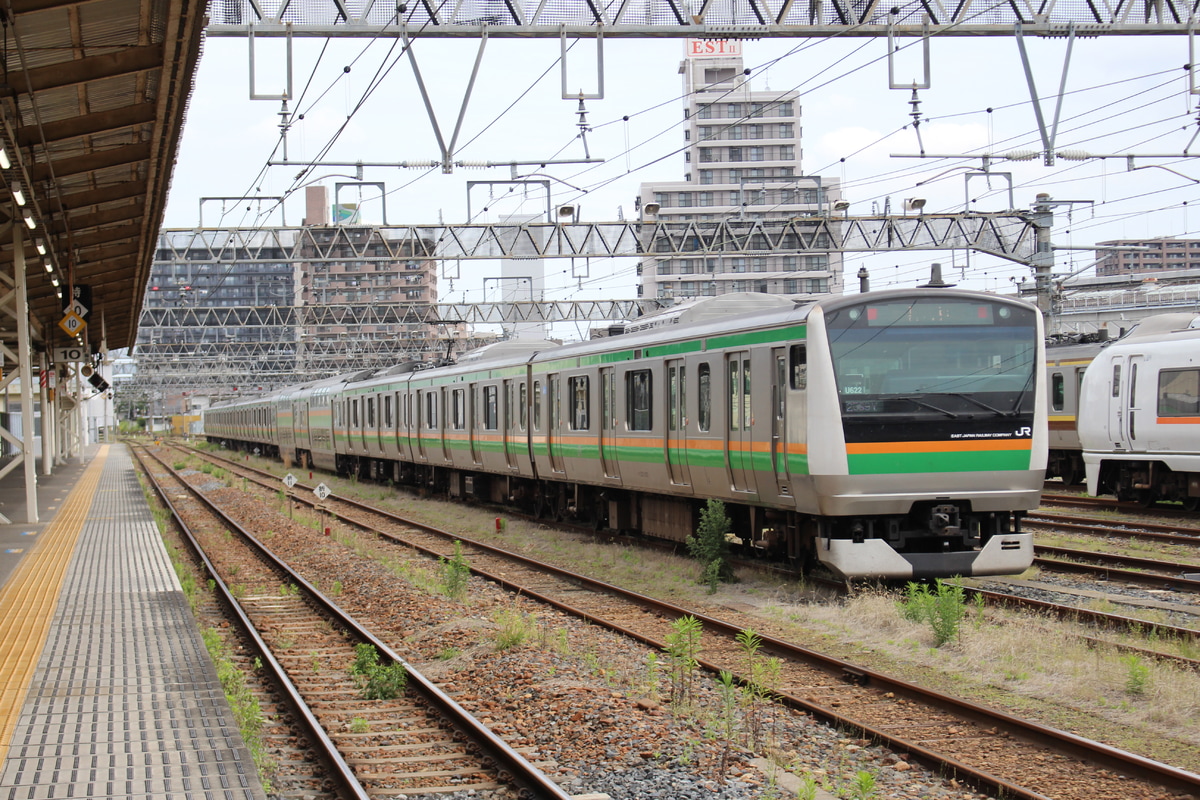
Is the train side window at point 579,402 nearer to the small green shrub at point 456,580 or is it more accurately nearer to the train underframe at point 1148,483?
the small green shrub at point 456,580

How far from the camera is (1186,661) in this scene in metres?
8.37

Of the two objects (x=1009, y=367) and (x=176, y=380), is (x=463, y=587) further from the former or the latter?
(x=176, y=380)

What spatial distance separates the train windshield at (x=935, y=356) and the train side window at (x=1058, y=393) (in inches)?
523

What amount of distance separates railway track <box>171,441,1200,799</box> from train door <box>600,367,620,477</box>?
15.7ft

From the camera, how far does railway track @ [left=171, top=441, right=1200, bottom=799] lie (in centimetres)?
614

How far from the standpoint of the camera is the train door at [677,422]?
1422cm

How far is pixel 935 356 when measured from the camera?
450 inches

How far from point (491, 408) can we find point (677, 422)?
8.33 meters

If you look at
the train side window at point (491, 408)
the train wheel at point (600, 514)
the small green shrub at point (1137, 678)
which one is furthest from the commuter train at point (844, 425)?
the train side window at point (491, 408)

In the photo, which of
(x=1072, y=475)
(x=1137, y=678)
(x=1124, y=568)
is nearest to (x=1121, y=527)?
(x=1124, y=568)

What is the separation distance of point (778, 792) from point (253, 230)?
26.9 metres

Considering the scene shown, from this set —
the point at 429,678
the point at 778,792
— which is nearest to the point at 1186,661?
the point at 778,792

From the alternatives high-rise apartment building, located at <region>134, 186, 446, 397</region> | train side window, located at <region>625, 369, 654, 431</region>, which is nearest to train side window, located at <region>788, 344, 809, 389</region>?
train side window, located at <region>625, 369, 654, 431</region>

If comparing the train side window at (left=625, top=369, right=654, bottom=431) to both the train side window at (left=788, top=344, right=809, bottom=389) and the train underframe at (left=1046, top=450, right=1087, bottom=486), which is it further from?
the train underframe at (left=1046, top=450, right=1087, bottom=486)
